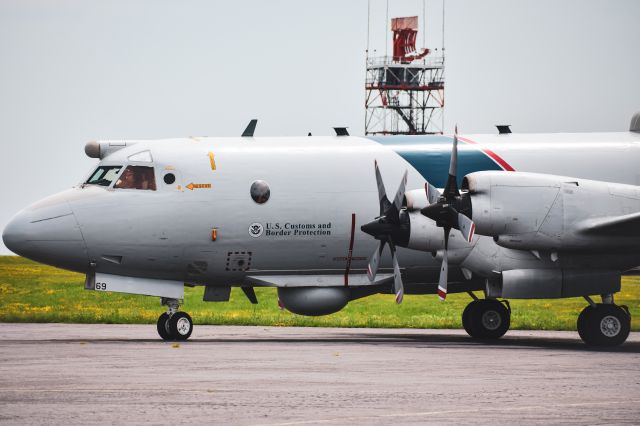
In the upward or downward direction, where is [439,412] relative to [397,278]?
downward

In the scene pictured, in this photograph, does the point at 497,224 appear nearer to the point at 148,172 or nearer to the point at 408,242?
the point at 408,242

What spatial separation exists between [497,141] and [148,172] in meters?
9.65

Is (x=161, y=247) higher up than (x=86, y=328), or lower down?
higher up

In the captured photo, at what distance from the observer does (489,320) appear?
104ft

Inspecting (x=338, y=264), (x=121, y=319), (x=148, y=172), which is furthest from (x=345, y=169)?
(x=121, y=319)

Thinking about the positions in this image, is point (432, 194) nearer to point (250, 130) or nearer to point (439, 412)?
point (250, 130)

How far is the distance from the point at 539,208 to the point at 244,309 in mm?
23715

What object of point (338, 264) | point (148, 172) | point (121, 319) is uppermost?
point (148, 172)

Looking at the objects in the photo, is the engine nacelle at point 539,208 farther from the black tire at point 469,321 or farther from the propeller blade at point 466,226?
the black tire at point 469,321

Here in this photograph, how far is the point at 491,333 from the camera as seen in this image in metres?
31.5

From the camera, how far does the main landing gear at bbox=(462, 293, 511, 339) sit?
1240 inches

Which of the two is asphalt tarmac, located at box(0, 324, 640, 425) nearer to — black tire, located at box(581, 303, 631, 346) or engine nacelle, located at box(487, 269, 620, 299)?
black tire, located at box(581, 303, 631, 346)

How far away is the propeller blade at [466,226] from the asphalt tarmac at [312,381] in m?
2.71

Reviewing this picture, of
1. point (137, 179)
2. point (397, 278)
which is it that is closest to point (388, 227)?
point (397, 278)
